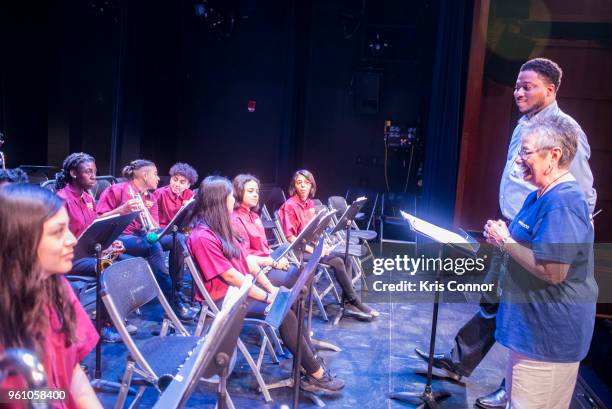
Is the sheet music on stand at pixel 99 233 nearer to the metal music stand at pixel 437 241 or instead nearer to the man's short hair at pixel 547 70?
the metal music stand at pixel 437 241

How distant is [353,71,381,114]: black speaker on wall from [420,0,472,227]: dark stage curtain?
5.32 ft

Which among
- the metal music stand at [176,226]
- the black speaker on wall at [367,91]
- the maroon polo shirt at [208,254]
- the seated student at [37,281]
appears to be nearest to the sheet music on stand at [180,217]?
the metal music stand at [176,226]

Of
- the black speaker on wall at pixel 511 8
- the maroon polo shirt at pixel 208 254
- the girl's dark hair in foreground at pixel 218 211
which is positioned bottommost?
the maroon polo shirt at pixel 208 254

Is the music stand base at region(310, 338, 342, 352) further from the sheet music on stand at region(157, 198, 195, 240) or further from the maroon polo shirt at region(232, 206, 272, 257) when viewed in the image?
the sheet music on stand at region(157, 198, 195, 240)

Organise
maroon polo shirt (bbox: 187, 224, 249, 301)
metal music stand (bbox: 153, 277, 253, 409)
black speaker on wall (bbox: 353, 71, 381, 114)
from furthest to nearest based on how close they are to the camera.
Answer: black speaker on wall (bbox: 353, 71, 381, 114) < maroon polo shirt (bbox: 187, 224, 249, 301) < metal music stand (bbox: 153, 277, 253, 409)

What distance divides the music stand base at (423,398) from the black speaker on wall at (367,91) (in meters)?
5.72

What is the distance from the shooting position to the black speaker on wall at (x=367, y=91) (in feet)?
27.3

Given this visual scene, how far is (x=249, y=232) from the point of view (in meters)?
4.11

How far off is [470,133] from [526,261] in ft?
16.3

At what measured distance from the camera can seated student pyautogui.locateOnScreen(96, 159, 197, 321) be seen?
184 inches

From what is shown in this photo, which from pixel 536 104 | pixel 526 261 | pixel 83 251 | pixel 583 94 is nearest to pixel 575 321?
pixel 526 261

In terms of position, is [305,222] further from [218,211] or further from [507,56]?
[507,56]

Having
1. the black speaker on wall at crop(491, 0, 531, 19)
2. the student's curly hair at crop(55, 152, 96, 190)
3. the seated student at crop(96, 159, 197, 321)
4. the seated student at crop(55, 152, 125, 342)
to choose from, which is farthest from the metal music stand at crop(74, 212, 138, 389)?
the black speaker on wall at crop(491, 0, 531, 19)

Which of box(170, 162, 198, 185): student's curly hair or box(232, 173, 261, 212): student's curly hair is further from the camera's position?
box(170, 162, 198, 185): student's curly hair
